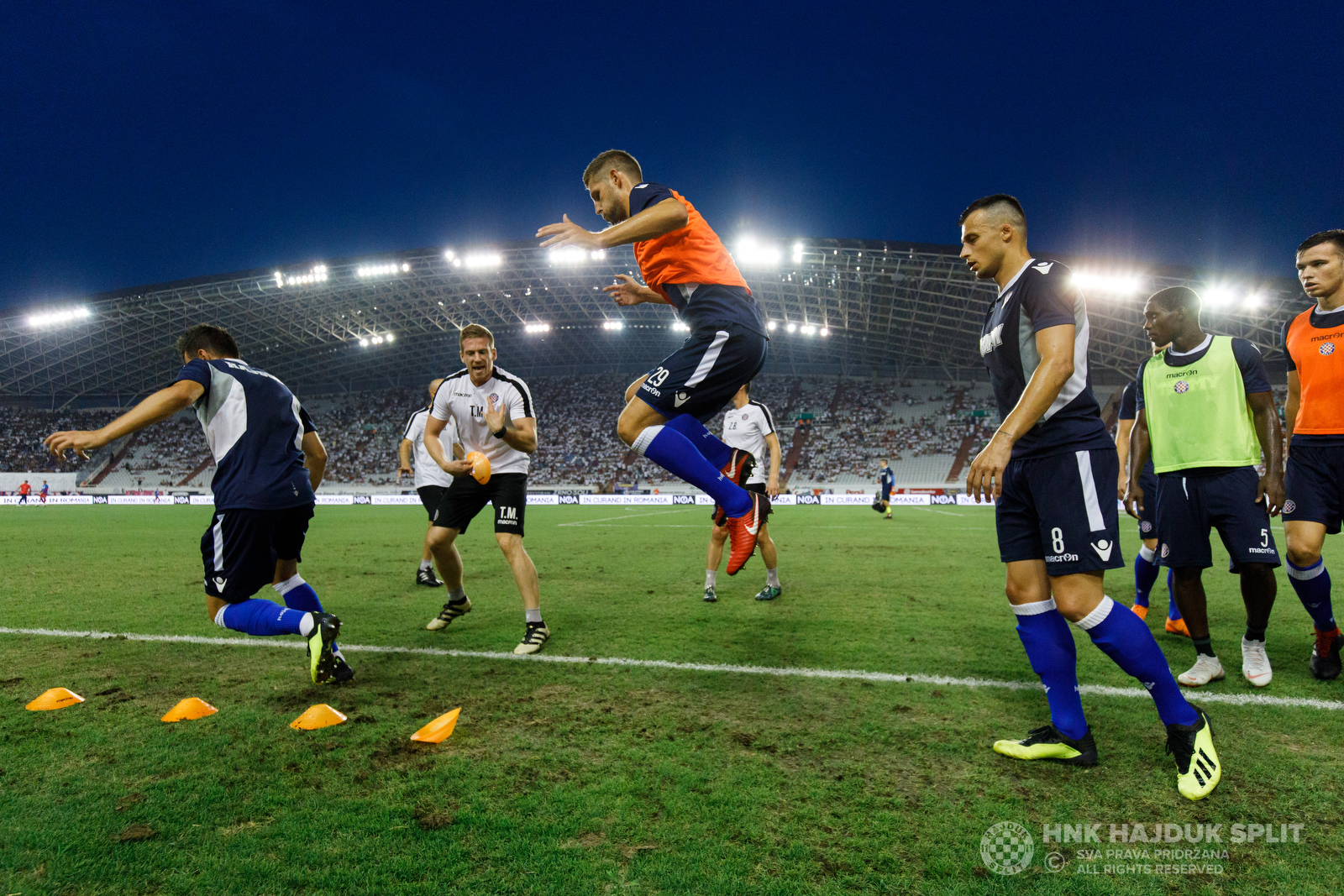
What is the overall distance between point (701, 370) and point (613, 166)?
4.04ft

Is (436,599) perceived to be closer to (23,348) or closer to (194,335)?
(194,335)

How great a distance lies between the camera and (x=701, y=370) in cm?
340

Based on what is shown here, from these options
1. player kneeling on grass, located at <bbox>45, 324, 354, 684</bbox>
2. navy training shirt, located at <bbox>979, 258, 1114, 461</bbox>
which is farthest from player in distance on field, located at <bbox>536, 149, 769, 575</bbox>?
player kneeling on grass, located at <bbox>45, 324, 354, 684</bbox>

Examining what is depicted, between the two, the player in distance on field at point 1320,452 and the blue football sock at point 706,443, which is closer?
the blue football sock at point 706,443

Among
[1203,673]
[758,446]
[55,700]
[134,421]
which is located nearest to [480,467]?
[134,421]

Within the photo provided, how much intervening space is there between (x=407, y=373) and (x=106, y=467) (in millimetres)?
21538

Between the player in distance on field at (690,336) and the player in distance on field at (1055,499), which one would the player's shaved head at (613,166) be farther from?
the player in distance on field at (1055,499)

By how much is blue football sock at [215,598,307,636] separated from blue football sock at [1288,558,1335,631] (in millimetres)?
5692

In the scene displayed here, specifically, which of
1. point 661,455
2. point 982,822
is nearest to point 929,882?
point 982,822

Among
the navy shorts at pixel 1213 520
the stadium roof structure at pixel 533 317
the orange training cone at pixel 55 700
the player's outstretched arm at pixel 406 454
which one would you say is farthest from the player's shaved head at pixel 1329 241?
the stadium roof structure at pixel 533 317

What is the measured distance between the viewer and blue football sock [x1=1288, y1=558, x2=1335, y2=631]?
3.76m

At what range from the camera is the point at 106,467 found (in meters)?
47.2

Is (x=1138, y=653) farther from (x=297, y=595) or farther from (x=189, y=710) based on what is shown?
(x=297, y=595)

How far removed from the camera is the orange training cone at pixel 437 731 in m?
2.81
